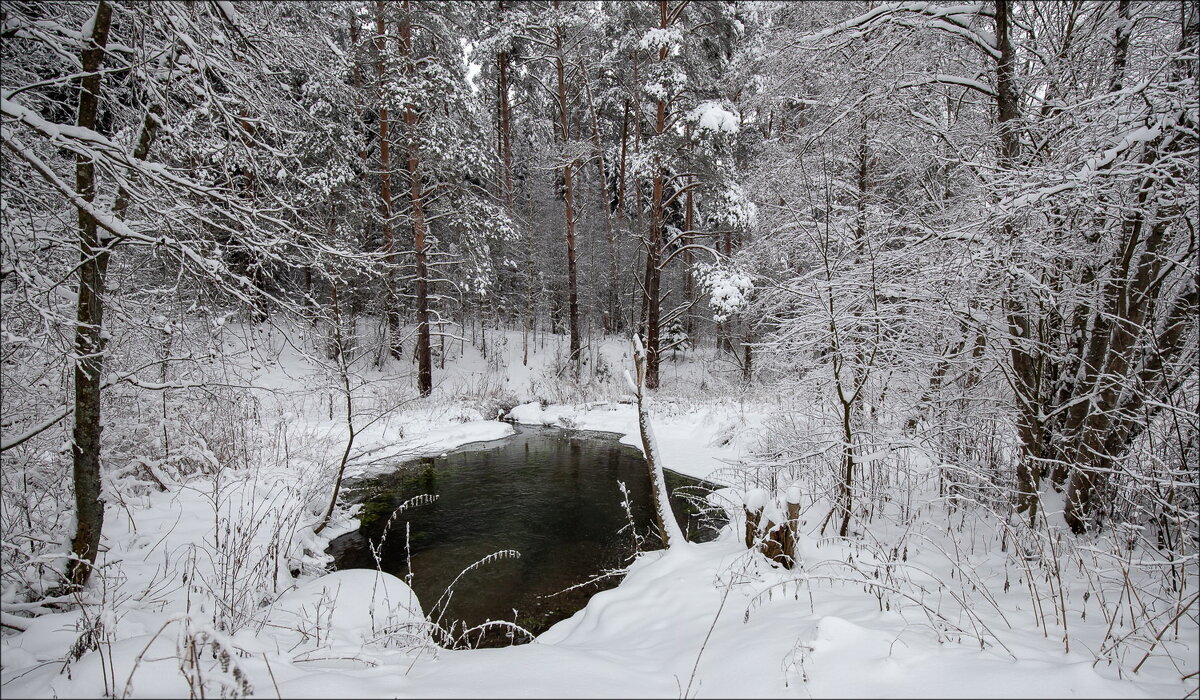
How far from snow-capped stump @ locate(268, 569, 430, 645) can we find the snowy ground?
0.08 feet

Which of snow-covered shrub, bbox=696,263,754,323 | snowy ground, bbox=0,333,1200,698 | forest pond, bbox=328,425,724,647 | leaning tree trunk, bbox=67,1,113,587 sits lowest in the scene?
forest pond, bbox=328,425,724,647

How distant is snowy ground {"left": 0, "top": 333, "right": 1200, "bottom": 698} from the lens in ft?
6.44

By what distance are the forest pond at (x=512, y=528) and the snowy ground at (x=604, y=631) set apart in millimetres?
380

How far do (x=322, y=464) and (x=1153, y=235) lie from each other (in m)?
7.98

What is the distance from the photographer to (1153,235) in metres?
3.24

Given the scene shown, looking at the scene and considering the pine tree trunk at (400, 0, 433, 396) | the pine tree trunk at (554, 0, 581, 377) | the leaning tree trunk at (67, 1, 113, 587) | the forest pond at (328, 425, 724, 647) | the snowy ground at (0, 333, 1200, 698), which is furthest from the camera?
the pine tree trunk at (554, 0, 581, 377)

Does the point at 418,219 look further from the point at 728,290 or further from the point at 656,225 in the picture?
the point at 728,290

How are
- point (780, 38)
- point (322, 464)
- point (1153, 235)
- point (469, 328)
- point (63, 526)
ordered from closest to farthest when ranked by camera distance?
point (1153, 235)
point (63, 526)
point (780, 38)
point (322, 464)
point (469, 328)

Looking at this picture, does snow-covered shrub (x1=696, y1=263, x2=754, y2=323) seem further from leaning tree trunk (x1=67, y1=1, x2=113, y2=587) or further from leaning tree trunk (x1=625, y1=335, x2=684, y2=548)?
leaning tree trunk (x1=67, y1=1, x2=113, y2=587)

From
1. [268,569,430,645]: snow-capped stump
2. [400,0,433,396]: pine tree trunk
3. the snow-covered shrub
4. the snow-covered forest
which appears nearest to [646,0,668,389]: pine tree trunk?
the snow-covered shrub

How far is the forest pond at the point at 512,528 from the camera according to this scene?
450 cm

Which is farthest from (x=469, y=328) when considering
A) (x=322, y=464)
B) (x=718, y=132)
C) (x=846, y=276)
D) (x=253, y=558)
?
(x=846, y=276)

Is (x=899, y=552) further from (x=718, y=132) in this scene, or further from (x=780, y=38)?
(x=718, y=132)

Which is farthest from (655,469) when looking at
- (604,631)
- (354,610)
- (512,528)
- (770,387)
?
(354,610)
